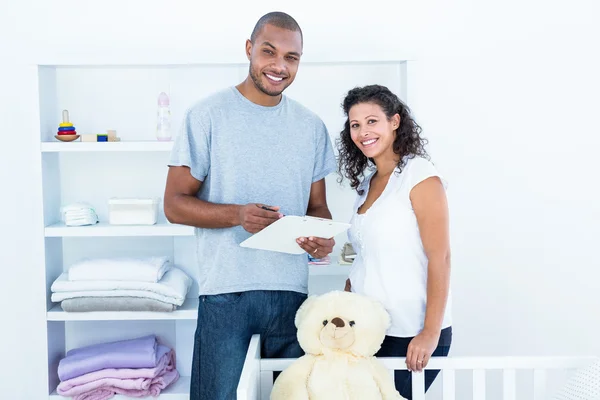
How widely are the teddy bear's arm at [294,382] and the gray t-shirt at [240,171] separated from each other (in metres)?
0.27

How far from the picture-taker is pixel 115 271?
2455 mm

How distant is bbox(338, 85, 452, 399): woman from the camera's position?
5.33 ft

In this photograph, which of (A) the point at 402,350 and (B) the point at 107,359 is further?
(B) the point at 107,359

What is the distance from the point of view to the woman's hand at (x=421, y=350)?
63.0 inches

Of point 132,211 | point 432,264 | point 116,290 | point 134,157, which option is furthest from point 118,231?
point 432,264

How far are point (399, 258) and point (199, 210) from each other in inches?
19.3

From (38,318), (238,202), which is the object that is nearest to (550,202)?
(238,202)

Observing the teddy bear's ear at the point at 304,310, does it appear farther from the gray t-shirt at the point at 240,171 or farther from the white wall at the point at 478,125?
the white wall at the point at 478,125

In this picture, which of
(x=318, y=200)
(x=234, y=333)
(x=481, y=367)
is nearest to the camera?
(x=481, y=367)

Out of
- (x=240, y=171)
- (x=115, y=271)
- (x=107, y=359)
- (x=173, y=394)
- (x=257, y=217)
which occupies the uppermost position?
(x=240, y=171)

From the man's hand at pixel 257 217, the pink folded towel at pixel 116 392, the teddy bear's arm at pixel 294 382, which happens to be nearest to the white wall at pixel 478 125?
the pink folded towel at pixel 116 392

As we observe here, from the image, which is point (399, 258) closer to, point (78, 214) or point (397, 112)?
point (397, 112)

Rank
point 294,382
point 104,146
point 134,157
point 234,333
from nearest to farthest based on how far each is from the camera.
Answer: point 294,382 → point 234,333 → point 104,146 → point 134,157

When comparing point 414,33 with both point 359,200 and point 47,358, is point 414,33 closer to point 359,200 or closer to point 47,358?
point 359,200
